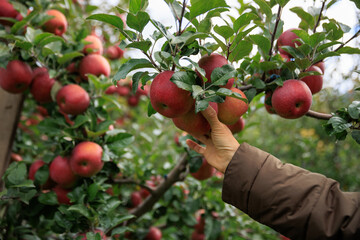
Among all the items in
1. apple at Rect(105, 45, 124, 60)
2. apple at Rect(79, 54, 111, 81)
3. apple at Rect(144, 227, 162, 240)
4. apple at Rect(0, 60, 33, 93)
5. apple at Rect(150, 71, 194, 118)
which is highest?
apple at Rect(150, 71, 194, 118)

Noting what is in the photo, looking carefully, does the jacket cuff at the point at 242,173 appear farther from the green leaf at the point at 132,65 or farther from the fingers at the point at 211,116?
the green leaf at the point at 132,65

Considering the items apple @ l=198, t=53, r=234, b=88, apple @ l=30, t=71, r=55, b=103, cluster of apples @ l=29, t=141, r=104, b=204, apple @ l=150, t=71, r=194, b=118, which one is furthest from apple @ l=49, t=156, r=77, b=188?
apple @ l=198, t=53, r=234, b=88

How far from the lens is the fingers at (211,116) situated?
874 mm

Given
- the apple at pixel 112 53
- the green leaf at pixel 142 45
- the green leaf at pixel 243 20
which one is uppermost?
the green leaf at pixel 243 20

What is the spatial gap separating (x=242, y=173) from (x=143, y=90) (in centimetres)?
46

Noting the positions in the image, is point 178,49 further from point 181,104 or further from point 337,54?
point 337,54

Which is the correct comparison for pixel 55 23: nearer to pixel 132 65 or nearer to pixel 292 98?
pixel 132 65

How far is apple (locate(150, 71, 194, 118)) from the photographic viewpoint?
803mm

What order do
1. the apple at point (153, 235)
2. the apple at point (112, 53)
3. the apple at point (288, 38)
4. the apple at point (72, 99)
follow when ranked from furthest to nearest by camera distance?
1. the apple at point (112, 53)
2. the apple at point (153, 235)
3. the apple at point (72, 99)
4. the apple at point (288, 38)

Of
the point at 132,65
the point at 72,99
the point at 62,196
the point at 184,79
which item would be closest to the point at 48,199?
the point at 62,196

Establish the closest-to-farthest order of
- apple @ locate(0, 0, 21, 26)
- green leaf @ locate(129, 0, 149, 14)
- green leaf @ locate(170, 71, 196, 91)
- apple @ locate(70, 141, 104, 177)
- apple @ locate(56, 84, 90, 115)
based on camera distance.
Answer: green leaf @ locate(170, 71, 196, 91) < green leaf @ locate(129, 0, 149, 14) < apple @ locate(70, 141, 104, 177) < apple @ locate(56, 84, 90, 115) < apple @ locate(0, 0, 21, 26)

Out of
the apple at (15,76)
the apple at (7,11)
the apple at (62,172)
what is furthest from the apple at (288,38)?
the apple at (7,11)

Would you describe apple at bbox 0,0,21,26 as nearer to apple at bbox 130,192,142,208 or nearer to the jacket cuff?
apple at bbox 130,192,142,208

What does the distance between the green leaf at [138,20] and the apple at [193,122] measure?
282 mm
